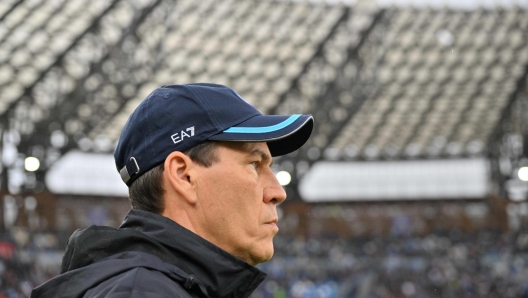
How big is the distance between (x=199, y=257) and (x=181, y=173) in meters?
0.19

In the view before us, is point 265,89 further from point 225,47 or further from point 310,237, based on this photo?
point 310,237

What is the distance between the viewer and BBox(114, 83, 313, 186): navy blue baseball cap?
1343mm

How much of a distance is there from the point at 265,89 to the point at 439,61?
6.75 meters

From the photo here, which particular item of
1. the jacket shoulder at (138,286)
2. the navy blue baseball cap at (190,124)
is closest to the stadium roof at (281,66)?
the navy blue baseball cap at (190,124)

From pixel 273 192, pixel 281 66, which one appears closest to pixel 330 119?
pixel 281 66

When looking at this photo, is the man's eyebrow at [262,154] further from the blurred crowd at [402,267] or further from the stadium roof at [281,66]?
the blurred crowd at [402,267]

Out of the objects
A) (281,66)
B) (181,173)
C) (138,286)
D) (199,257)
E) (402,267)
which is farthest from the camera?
(281,66)

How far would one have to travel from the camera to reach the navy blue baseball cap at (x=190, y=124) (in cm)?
134

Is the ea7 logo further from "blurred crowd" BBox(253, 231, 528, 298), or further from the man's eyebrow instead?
"blurred crowd" BBox(253, 231, 528, 298)

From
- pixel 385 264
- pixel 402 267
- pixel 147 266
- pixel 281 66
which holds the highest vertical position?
pixel 147 266

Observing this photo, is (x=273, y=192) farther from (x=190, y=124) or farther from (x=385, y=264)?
(x=385, y=264)

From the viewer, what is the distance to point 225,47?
25422 mm

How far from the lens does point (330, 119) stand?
25922 millimetres

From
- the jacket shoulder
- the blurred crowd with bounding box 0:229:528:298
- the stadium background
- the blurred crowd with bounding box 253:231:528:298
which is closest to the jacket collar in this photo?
the jacket shoulder
